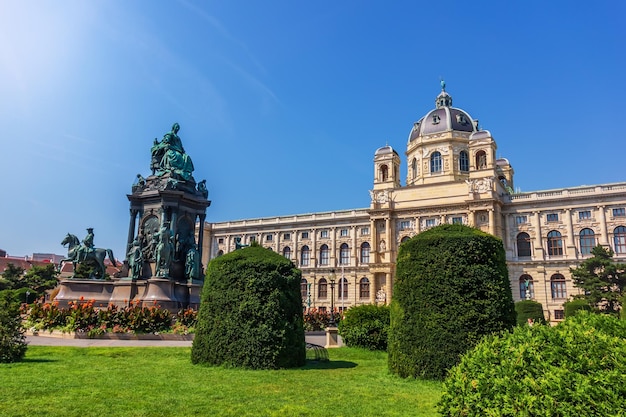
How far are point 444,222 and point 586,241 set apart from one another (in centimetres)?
→ 1697

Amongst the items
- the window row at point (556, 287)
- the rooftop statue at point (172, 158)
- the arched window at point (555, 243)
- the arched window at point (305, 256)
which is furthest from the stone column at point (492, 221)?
the rooftop statue at point (172, 158)

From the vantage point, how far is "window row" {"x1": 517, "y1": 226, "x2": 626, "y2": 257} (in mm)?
52219

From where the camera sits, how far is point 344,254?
70.7 metres

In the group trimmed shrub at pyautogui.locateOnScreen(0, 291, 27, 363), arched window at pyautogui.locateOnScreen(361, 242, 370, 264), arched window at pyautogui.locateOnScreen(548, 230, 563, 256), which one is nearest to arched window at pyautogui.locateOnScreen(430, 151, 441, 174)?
arched window at pyautogui.locateOnScreen(361, 242, 370, 264)

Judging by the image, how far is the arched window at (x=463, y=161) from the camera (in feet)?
221

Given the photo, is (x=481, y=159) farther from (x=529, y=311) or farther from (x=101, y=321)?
(x=101, y=321)

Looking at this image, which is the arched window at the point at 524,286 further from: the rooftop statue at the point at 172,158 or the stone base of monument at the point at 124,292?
the stone base of monument at the point at 124,292

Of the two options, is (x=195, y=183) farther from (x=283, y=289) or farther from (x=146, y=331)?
(x=283, y=289)

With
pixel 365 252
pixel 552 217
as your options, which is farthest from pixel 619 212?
pixel 365 252

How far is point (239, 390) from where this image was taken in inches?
336

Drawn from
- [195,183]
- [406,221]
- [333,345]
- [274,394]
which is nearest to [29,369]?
[274,394]

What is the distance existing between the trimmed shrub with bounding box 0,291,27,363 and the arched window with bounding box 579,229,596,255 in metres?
59.2

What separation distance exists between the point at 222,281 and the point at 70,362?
4.40 m

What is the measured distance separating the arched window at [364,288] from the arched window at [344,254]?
154 inches
